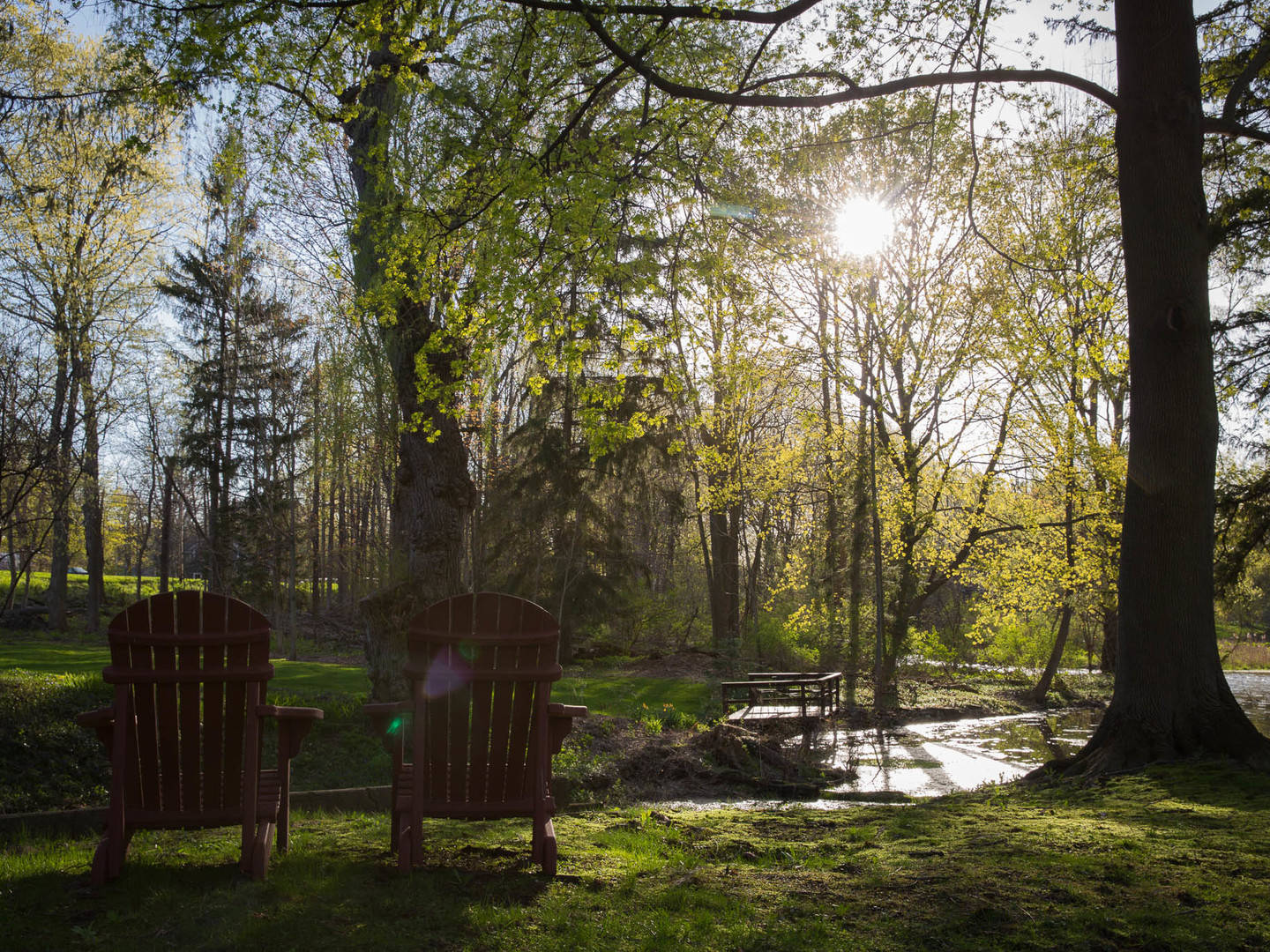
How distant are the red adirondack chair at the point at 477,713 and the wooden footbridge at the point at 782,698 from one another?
821 centimetres

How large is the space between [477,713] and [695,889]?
121cm

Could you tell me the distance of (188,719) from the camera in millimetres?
3963

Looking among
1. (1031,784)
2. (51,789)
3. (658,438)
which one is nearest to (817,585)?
(658,438)

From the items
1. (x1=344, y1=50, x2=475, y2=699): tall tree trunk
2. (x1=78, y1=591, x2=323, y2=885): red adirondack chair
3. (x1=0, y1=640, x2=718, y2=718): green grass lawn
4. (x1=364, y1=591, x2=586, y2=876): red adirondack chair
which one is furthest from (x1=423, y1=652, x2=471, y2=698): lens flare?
(x1=0, y1=640, x2=718, y2=718): green grass lawn

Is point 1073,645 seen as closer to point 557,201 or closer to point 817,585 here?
point 817,585

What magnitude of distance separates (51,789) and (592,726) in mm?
5191

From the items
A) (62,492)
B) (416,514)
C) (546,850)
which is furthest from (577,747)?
(62,492)

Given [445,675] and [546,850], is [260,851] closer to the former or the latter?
[445,675]

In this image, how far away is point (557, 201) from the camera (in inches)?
306

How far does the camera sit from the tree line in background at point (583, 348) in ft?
25.9

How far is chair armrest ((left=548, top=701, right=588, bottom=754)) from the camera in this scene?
4184mm

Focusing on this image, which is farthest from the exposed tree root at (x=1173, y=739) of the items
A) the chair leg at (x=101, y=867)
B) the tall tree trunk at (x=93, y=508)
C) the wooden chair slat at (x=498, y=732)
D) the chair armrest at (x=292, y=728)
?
the tall tree trunk at (x=93, y=508)

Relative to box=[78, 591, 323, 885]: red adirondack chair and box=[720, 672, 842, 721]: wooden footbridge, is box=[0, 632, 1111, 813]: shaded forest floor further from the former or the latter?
box=[78, 591, 323, 885]: red adirondack chair

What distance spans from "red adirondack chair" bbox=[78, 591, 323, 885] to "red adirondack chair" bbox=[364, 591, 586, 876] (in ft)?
1.74
